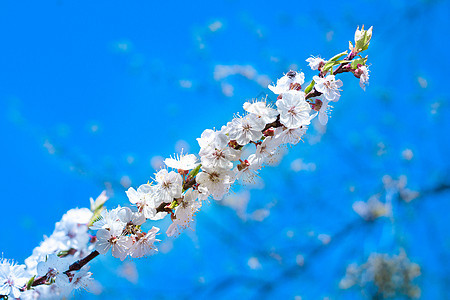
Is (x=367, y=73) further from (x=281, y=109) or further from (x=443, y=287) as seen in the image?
→ (x=443, y=287)

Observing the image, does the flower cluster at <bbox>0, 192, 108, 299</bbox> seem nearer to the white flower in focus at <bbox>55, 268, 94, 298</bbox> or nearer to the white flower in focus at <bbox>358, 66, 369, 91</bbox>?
the white flower in focus at <bbox>55, 268, 94, 298</bbox>

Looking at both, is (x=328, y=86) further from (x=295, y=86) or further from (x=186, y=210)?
(x=186, y=210)

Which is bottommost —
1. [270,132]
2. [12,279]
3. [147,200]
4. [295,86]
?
[12,279]

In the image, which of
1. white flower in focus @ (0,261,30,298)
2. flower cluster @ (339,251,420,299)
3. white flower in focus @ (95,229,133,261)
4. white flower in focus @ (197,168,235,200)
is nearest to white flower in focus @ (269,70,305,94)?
white flower in focus @ (197,168,235,200)

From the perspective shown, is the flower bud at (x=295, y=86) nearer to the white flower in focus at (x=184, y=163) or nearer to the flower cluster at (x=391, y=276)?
the white flower in focus at (x=184, y=163)

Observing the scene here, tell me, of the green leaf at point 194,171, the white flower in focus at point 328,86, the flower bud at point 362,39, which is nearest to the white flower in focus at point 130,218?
the green leaf at point 194,171

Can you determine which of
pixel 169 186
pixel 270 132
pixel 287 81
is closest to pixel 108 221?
pixel 169 186
